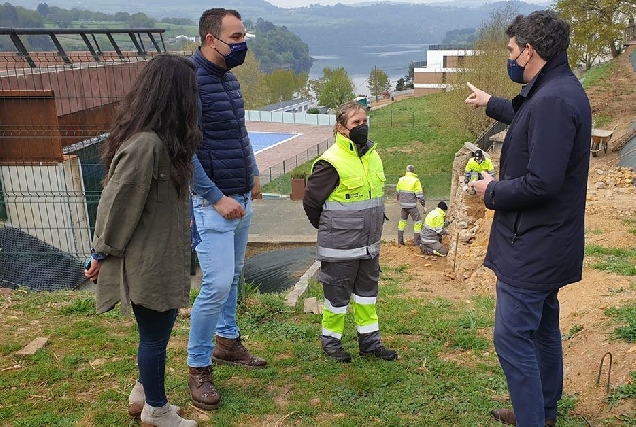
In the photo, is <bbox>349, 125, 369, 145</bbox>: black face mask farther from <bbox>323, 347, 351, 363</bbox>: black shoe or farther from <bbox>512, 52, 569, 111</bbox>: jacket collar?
<bbox>323, 347, 351, 363</bbox>: black shoe

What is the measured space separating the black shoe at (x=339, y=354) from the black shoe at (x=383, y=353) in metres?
0.17

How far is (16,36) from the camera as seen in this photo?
1163 cm

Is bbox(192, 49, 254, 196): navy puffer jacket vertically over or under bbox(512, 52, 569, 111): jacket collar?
under

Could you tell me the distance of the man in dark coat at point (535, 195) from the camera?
101 inches

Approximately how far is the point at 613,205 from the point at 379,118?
34.4 metres

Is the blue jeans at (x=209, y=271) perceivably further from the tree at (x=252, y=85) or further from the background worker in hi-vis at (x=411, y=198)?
the tree at (x=252, y=85)

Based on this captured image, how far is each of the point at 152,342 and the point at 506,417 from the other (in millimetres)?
2068

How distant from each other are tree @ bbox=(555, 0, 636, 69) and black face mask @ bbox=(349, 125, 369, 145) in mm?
23092

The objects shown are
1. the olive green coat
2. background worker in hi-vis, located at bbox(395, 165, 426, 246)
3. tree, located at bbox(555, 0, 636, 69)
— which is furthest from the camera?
tree, located at bbox(555, 0, 636, 69)

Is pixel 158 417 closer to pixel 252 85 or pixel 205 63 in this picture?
pixel 205 63

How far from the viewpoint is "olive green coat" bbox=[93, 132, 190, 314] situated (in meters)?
2.71

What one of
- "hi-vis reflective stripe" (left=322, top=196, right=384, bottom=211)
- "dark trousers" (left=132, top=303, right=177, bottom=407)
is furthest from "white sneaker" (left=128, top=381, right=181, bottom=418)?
"hi-vis reflective stripe" (left=322, top=196, right=384, bottom=211)

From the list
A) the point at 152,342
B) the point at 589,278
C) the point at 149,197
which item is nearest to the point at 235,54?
the point at 149,197

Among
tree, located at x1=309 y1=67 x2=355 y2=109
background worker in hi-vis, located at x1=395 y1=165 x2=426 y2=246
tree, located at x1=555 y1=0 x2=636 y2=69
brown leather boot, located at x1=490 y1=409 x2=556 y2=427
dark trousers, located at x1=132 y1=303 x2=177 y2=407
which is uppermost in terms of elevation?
tree, located at x1=555 y1=0 x2=636 y2=69
